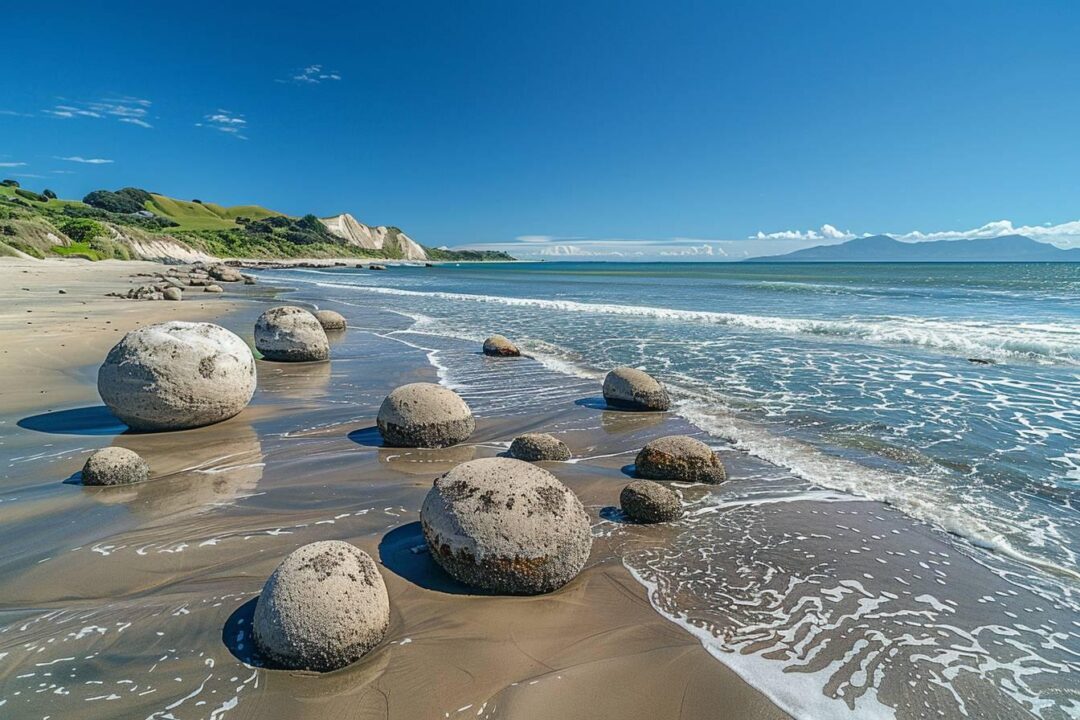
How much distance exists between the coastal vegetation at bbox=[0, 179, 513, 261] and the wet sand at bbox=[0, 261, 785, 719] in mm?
46365

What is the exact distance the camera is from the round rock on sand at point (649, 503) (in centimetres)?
461

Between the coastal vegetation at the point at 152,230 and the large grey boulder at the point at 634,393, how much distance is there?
47.8 metres

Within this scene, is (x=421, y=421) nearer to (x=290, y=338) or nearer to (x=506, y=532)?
(x=506, y=532)

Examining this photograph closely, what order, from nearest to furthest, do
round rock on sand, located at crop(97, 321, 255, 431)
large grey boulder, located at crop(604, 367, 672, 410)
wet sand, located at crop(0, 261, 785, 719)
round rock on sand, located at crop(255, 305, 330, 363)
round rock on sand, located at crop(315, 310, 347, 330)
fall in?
wet sand, located at crop(0, 261, 785, 719)
round rock on sand, located at crop(97, 321, 255, 431)
large grey boulder, located at crop(604, 367, 672, 410)
round rock on sand, located at crop(255, 305, 330, 363)
round rock on sand, located at crop(315, 310, 347, 330)

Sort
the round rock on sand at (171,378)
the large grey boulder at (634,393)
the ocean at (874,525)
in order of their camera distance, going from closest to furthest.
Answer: the ocean at (874,525) < the round rock on sand at (171,378) < the large grey boulder at (634,393)

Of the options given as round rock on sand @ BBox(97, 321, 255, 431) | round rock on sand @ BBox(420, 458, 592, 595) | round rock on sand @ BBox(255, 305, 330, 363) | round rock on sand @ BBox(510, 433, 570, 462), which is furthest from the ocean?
round rock on sand @ BBox(97, 321, 255, 431)

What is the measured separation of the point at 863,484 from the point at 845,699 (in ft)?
10.6

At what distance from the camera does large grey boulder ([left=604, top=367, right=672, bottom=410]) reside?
8258mm

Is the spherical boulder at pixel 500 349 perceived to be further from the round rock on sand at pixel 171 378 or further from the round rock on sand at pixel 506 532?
the round rock on sand at pixel 506 532

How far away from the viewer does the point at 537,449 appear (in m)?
6.02

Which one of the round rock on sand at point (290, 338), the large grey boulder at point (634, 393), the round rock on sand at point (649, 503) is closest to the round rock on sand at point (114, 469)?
the round rock on sand at point (649, 503)

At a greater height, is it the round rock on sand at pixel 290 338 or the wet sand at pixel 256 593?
the round rock on sand at pixel 290 338

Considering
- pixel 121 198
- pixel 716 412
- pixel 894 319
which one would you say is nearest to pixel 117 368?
pixel 716 412

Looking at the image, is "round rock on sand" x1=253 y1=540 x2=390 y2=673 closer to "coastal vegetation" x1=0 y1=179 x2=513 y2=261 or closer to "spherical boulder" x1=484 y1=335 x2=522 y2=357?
"spherical boulder" x1=484 y1=335 x2=522 y2=357
